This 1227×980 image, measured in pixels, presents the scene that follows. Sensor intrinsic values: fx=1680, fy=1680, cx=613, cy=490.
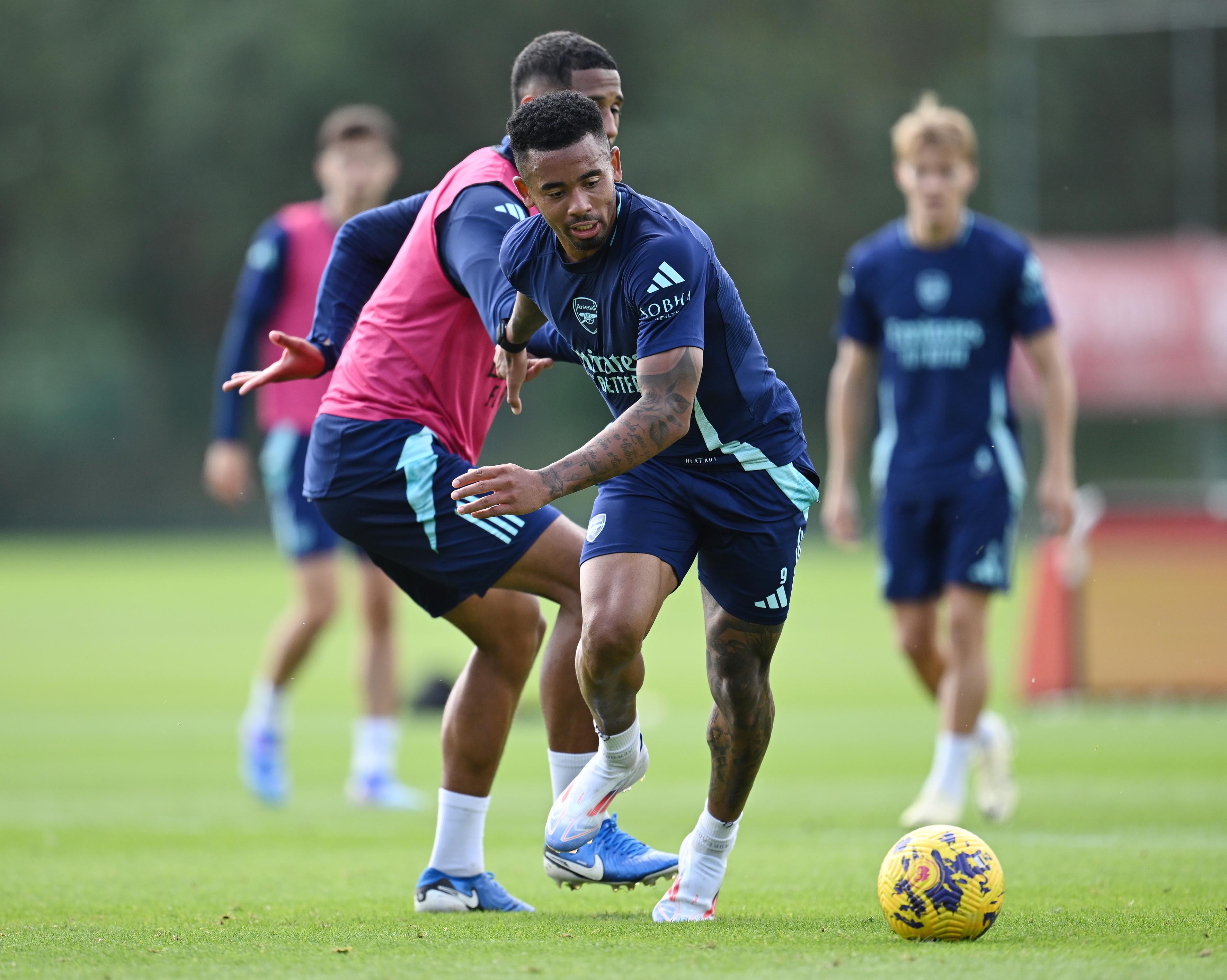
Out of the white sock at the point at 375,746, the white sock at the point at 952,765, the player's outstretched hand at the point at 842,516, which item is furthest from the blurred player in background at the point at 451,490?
the player's outstretched hand at the point at 842,516

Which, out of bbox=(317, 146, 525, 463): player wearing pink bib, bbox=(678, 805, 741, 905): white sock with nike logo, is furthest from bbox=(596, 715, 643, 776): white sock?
bbox=(317, 146, 525, 463): player wearing pink bib

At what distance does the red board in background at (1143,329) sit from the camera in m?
24.9

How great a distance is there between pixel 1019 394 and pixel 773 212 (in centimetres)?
1542

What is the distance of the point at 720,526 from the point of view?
454 centimetres

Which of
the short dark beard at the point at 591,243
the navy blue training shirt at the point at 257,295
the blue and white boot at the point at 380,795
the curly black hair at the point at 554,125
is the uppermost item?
the navy blue training shirt at the point at 257,295

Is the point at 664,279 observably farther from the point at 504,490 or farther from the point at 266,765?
the point at 266,765

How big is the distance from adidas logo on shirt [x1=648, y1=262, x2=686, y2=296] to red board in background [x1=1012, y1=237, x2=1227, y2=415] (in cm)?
2176

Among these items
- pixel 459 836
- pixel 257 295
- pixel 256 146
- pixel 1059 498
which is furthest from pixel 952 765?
pixel 256 146

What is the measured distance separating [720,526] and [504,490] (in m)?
0.91

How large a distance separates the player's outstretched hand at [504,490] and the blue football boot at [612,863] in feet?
3.81

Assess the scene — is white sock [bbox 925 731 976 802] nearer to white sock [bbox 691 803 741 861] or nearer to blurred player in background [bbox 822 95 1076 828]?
blurred player in background [bbox 822 95 1076 828]

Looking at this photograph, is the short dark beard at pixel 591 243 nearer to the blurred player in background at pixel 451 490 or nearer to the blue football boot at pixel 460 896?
the blurred player in background at pixel 451 490

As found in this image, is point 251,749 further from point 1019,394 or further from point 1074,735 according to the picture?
point 1019,394

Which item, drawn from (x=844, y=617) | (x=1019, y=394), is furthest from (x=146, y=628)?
(x=1019, y=394)
